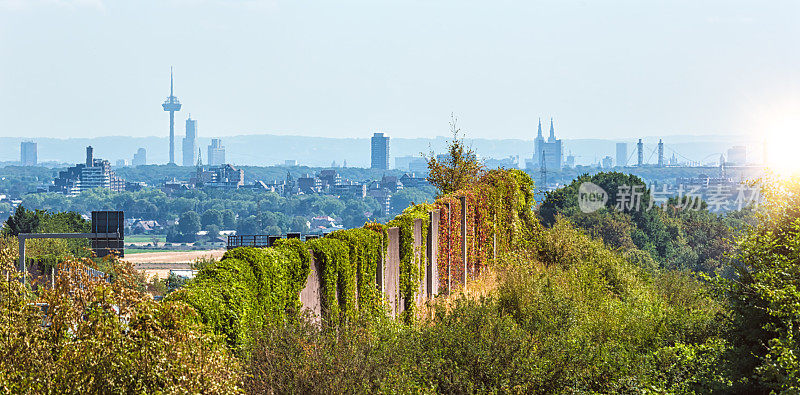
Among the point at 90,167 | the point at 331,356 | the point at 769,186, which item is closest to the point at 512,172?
the point at 769,186

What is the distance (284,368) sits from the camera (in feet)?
19.6

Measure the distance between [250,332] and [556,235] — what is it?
1322 centimetres

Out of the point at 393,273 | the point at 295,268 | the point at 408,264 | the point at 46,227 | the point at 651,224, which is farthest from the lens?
the point at 651,224

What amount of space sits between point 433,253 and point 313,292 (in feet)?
16.4

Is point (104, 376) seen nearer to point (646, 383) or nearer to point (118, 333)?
point (118, 333)

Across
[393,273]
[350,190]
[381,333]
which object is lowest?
[350,190]

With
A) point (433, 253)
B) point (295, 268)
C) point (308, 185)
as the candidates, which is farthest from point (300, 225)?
point (295, 268)

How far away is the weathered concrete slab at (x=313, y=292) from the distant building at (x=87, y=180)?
175 meters

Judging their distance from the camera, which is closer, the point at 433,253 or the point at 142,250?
the point at 433,253

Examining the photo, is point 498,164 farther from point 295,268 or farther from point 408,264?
point 295,268

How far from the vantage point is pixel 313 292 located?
816 centimetres

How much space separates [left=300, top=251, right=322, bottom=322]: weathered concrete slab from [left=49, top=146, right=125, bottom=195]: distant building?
574 ft

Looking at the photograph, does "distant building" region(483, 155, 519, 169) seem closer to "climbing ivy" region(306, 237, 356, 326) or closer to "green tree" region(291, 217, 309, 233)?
"climbing ivy" region(306, 237, 356, 326)

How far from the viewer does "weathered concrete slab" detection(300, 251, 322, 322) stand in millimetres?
7957
